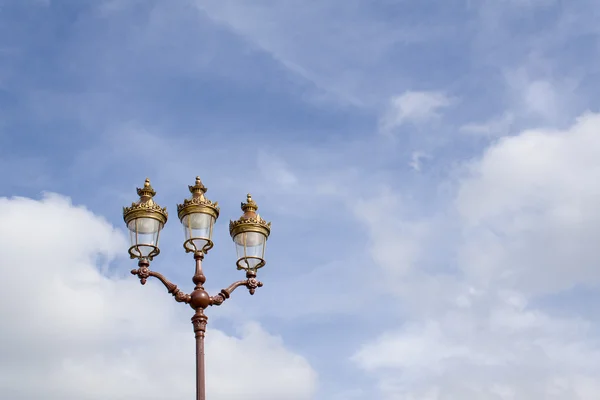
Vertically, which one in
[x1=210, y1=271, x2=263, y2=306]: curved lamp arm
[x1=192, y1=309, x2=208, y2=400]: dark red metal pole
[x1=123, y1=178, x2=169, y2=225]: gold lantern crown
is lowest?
[x1=192, y1=309, x2=208, y2=400]: dark red metal pole

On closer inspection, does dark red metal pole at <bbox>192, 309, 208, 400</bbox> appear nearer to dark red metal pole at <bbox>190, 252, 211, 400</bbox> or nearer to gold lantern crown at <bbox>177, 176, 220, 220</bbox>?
dark red metal pole at <bbox>190, 252, 211, 400</bbox>

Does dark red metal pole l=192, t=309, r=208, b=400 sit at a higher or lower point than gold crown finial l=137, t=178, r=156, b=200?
lower

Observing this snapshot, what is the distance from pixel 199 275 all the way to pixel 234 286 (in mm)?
777

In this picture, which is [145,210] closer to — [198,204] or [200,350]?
[198,204]

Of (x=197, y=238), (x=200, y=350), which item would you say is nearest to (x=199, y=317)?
(x=200, y=350)

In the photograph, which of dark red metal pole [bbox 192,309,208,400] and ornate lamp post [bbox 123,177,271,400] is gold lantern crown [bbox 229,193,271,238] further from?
dark red metal pole [bbox 192,309,208,400]

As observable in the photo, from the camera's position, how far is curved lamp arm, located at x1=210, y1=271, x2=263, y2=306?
22609 millimetres

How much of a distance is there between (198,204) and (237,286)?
5.65ft

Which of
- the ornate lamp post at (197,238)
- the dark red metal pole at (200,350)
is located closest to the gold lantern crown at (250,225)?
the ornate lamp post at (197,238)

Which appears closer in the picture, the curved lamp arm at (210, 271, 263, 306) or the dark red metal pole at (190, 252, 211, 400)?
the dark red metal pole at (190, 252, 211, 400)

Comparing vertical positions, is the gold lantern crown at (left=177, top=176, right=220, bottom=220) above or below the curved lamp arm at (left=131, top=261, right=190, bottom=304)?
above

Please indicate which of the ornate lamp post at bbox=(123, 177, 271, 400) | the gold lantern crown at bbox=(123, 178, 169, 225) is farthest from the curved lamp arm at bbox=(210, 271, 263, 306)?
the gold lantern crown at bbox=(123, 178, 169, 225)

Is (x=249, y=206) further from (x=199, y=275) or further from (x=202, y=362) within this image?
(x=202, y=362)

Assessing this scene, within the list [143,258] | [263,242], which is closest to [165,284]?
[143,258]
